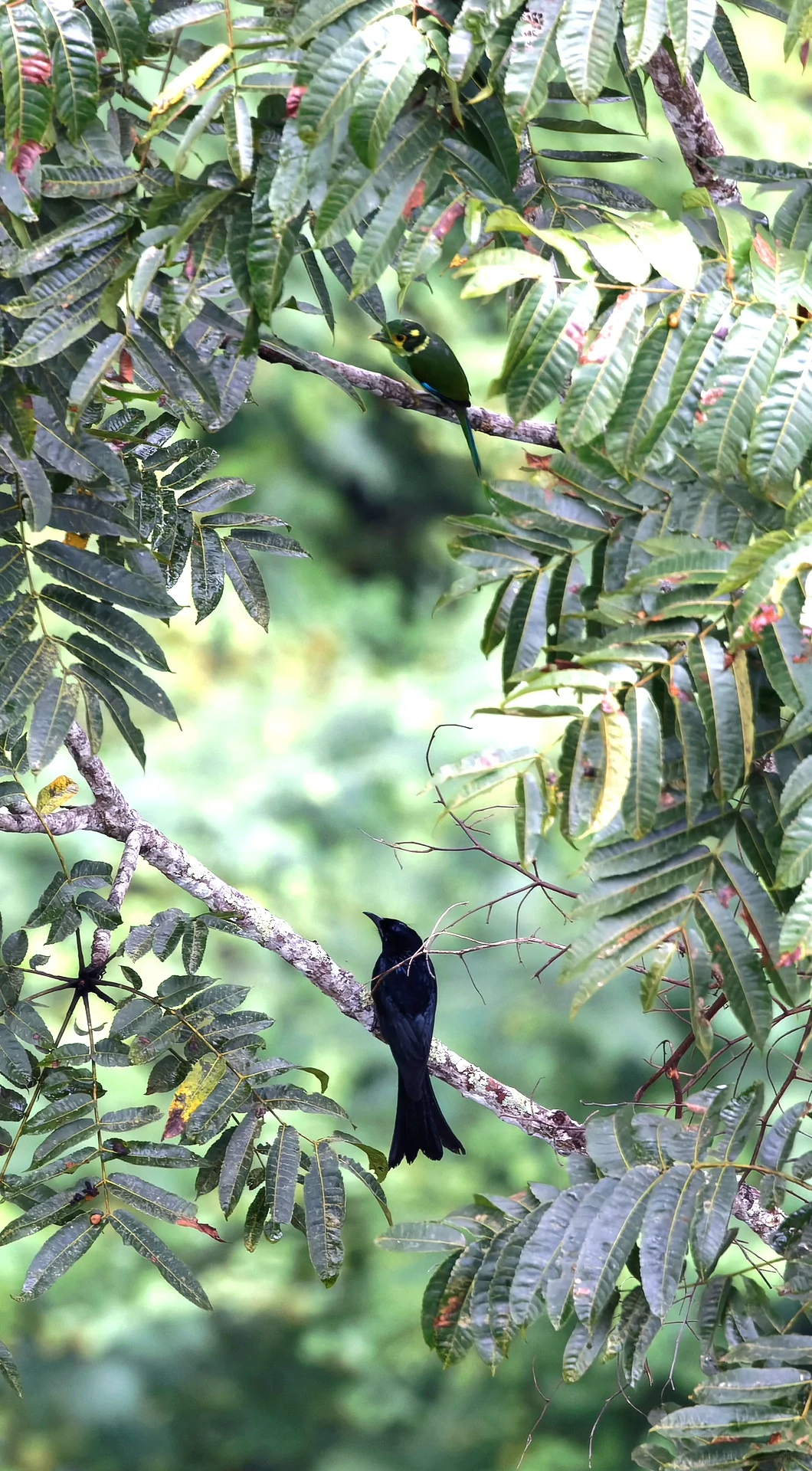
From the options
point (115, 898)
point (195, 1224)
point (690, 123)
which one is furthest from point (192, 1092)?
point (690, 123)

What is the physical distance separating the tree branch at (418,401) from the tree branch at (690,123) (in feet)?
1.30

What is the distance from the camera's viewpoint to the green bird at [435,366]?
1.92m

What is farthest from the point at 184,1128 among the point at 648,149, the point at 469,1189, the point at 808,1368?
the point at 648,149

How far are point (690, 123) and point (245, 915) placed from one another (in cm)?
134

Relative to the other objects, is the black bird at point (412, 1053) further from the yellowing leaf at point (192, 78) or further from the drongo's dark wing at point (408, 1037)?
the yellowing leaf at point (192, 78)

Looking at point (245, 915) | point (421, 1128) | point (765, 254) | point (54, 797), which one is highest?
point (765, 254)

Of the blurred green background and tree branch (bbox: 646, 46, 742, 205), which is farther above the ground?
tree branch (bbox: 646, 46, 742, 205)

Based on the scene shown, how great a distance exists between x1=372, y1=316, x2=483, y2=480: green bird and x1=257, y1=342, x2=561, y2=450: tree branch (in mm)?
21

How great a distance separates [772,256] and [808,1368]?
3.52 feet

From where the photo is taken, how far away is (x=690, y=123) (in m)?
1.75

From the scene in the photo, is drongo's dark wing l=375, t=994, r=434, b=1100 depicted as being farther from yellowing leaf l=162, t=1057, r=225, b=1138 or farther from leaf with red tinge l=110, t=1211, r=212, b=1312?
leaf with red tinge l=110, t=1211, r=212, b=1312

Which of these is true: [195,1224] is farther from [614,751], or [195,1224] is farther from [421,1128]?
[614,751]

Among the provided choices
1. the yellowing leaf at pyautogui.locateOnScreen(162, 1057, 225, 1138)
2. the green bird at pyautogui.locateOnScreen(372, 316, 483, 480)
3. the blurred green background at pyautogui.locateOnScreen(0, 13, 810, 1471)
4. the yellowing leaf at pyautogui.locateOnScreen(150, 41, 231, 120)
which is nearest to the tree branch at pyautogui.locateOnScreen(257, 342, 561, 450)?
the green bird at pyautogui.locateOnScreen(372, 316, 483, 480)

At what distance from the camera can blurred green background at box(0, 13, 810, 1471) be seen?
480 cm
